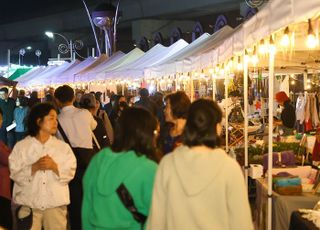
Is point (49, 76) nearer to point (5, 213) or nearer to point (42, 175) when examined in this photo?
point (5, 213)

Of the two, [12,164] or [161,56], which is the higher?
[161,56]

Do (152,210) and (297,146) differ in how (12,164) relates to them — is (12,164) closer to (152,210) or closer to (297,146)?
(152,210)

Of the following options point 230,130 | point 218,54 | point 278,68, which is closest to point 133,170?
point 218,54

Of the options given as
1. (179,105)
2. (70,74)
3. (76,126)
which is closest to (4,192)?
(76,126)

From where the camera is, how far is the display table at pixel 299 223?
5.06 meters

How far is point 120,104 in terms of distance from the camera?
12.0m

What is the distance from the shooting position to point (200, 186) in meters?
3.17

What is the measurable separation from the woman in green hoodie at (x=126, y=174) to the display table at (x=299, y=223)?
2206 mm

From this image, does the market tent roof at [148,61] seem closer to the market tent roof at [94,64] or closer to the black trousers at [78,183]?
the market tent roof at [94,64]

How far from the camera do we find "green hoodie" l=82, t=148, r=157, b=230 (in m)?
3.45

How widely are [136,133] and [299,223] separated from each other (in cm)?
254

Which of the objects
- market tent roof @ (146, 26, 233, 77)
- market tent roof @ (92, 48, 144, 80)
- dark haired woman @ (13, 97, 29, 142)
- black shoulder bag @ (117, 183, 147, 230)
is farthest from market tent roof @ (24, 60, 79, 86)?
black shoulder bag @ (117, 183, 147, 230)

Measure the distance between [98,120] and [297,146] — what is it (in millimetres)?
3758

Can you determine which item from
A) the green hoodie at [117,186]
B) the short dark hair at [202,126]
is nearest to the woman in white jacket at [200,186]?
the short dark hair at [202,126]
